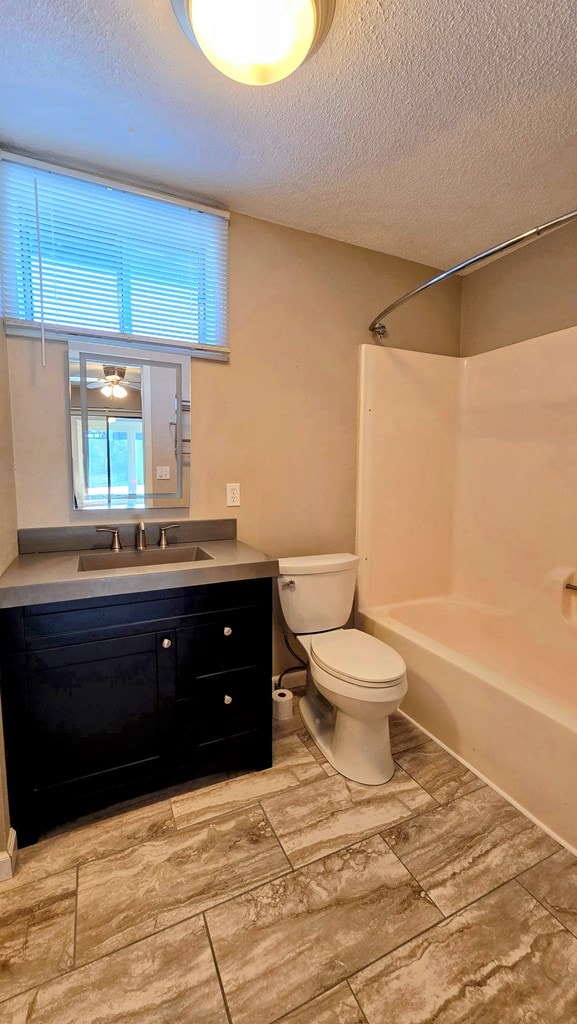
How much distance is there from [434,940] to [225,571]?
1.18 metres

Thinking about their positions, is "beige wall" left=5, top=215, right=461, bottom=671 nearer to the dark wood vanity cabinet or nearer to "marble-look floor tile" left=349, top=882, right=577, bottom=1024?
the dark wood vanity cabinet

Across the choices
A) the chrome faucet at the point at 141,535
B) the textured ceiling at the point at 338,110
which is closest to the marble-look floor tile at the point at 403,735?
the chrome faucet at the point at 141,535

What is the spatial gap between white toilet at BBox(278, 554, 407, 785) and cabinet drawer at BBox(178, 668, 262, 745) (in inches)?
11.5

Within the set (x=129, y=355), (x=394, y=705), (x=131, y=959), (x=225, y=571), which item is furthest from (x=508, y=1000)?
(x=129, y=355)

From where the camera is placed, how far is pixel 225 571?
151cm

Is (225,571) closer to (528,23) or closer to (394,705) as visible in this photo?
(394,705)

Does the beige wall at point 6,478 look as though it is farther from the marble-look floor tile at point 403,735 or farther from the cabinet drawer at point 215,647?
the marble-look floor tile at point 403,735

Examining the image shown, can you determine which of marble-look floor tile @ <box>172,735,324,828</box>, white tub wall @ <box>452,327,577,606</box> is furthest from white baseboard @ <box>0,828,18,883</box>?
white tub wall @ <box>452,327,577,606</box>

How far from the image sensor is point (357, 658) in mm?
1712

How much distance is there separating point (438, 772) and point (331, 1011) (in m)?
0.92

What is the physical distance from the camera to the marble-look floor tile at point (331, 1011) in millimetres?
939

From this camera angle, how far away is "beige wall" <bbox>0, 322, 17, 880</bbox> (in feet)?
4.07

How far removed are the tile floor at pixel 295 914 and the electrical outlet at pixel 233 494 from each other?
1.20m

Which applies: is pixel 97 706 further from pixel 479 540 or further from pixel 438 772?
pixel 479 540
